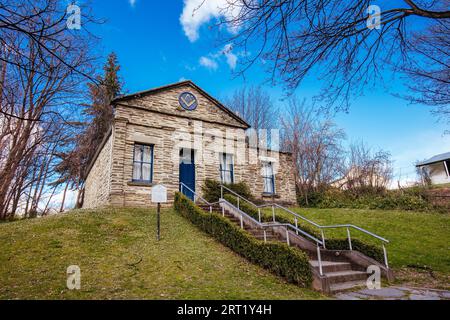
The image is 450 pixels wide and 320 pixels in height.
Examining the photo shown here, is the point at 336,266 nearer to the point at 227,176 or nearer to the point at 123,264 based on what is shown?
the point at 123,264

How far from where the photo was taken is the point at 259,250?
6.29 metres

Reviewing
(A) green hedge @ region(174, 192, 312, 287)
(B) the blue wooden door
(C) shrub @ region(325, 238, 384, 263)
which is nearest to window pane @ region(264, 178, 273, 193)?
(B) the blue wooden door

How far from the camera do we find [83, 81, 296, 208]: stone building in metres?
11.7

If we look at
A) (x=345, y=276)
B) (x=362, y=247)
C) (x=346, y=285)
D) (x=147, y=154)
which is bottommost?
(x=346, y=285)

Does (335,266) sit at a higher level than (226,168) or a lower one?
lower

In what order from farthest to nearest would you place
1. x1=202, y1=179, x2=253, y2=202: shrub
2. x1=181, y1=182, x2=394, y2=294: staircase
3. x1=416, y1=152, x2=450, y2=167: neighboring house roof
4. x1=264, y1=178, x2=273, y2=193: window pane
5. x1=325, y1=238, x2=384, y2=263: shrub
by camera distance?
x1=416, y1=152, x2=450, y2=167: neighboring house roof, x1=264, y1=178, x2=273, y2=193: window pane, x1=202, y1=179, x2=253, y2=202: shrub, x1=325, y1=238, x2=384, y2=263: shrub, x1=181, y1=182, x2=394, y2=294: staircase

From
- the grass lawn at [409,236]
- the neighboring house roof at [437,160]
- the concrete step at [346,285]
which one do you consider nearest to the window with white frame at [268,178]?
the grass lawn at [409,236]

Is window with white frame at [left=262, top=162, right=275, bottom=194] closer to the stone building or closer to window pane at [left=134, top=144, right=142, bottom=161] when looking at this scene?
the stone building

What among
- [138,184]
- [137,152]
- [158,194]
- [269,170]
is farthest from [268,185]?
[158,194]

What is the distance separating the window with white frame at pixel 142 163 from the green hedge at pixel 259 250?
3.56 metres

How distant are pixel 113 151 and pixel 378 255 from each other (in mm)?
10698

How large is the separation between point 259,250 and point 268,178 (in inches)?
398

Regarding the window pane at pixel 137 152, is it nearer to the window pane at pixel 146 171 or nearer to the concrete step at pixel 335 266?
the window pane at pixel 146 171

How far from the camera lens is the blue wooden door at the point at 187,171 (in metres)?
13.1
